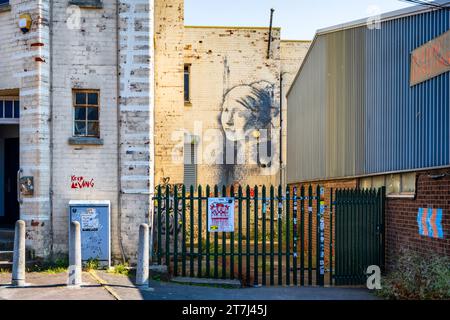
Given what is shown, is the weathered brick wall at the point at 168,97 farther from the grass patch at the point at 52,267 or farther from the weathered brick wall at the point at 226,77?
the grass patch at the point at 52,267

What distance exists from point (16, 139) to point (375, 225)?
930 centimetres

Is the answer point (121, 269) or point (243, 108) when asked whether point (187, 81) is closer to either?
point (243, 108)

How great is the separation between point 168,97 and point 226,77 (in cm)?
605

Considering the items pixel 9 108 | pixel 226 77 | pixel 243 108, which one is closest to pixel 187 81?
pixel 226 77

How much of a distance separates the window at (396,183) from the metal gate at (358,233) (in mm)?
219

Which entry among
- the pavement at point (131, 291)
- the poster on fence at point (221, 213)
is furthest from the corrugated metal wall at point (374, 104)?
the poster on fence at point (221, 213)

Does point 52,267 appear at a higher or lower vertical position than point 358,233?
lower

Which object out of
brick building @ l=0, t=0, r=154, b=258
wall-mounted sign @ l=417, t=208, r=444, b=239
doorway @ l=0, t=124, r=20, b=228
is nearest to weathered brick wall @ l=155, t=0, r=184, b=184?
doorway @ l=0, t=124, r=20, b=228

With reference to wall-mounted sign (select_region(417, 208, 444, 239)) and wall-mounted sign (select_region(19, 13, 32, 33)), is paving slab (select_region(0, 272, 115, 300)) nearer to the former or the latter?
wall-mounted sign (select_region(19, 13, 32, 33))

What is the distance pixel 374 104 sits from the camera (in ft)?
42.3

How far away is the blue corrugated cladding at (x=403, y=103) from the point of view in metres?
10.2

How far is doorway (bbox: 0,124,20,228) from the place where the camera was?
15.4 meters

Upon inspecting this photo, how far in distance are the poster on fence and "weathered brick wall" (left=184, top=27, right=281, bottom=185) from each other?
461 inches
